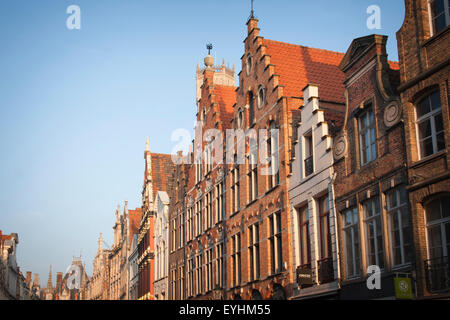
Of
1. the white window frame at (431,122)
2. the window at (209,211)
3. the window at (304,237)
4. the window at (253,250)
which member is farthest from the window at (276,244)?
the white window frame at (431,122)

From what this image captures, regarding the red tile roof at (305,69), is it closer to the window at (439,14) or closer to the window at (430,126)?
the window at (439,14)

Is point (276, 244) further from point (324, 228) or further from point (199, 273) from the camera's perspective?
point (199, 273)

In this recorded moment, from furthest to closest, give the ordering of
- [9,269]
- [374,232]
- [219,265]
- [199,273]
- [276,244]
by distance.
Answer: [9,269] < [199,273] < [219,265] < [276,244] < [374,232]

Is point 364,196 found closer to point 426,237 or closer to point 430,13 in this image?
point 426,237

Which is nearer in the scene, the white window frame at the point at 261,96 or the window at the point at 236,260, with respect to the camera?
the white window frame at the point at 261,96

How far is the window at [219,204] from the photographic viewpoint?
2996 cm

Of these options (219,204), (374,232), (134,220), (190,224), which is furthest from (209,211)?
(134,220)

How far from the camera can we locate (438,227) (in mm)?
14211

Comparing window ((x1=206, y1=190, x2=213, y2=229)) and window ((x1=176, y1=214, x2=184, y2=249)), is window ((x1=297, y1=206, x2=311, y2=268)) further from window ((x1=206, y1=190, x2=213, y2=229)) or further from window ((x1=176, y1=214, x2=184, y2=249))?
window ((x1=176, y1=214, x2=184, y2=249))

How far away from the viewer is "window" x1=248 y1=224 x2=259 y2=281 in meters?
24.9

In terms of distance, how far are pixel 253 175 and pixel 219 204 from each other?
5.02 m

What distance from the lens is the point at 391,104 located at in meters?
16.2

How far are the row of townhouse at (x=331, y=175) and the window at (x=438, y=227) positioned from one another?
3cm
